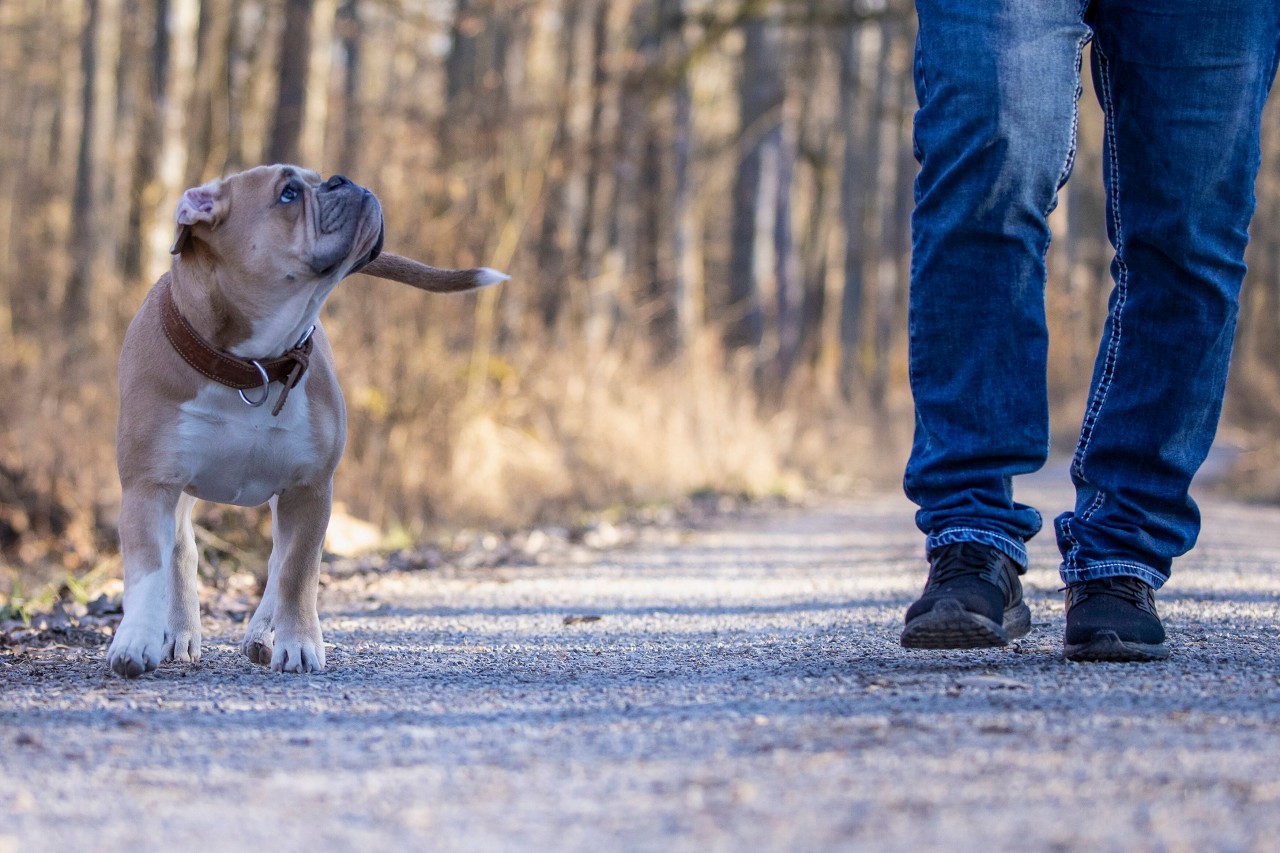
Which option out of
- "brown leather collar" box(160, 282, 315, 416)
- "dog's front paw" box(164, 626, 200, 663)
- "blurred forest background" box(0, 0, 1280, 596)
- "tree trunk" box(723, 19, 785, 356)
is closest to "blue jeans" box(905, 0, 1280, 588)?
"brown leather collar" box(160, 282, 315, 416)

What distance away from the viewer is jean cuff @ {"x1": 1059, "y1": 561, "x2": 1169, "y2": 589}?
3.00 m

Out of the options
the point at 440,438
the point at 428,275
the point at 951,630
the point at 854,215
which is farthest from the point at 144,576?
the point at 854,215

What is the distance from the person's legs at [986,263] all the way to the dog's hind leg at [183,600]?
1.74 metres

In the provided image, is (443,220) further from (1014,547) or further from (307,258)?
(1014,547)

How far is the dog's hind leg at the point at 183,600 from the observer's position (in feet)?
11.3

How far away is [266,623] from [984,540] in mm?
1688

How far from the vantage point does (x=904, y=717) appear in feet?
7.39

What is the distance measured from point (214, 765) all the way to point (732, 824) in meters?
0.79

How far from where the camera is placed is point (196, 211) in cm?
341

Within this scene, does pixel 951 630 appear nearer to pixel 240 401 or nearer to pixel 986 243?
pixel 986 243

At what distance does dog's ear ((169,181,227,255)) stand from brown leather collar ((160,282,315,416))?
0.42 feet

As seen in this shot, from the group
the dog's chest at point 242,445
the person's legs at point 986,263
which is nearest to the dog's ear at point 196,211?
the dog's chest at point 242,445

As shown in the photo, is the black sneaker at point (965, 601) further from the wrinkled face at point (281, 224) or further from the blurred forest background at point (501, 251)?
the blurred forest background at point (501, 251)

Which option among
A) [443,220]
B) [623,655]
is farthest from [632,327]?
[623,655]
